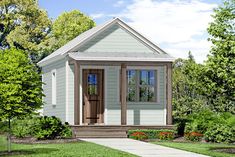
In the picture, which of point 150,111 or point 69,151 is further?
point 150,111

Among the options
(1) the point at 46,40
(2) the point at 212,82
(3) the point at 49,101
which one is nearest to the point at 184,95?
(3) the point at 49,101

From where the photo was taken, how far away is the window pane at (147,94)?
29.4 metres

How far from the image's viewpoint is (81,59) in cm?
→ 2738

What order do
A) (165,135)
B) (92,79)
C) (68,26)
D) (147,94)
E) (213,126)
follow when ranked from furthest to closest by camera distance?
(68,26), (147,94), (92,79), (165,135), (213,126)

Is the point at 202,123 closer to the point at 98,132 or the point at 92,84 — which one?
the point at 98,132

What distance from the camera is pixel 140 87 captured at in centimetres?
2934

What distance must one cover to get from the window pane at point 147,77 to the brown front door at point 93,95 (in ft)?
6.64

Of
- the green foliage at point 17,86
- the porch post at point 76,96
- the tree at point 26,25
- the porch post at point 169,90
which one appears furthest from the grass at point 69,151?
the tree at point 26,25

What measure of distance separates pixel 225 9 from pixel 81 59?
10.1 metres

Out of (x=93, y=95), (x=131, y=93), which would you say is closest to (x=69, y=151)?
(x=93, y=95)

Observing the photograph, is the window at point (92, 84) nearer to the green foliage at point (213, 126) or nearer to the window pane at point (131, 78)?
the window pane at point (131, 78)

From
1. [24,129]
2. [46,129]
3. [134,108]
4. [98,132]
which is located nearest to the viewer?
[46,129]

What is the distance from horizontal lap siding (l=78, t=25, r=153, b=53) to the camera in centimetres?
2925

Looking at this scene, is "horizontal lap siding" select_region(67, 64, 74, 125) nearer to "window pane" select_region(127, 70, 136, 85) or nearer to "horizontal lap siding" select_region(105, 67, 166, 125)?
"horizontal lap siding" select_region(105, 67, 166, 125)
